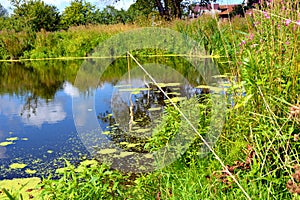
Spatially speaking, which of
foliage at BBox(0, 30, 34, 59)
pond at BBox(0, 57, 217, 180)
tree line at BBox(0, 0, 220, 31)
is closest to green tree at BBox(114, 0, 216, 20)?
tree line at BBox(0, 0, 220, 31)

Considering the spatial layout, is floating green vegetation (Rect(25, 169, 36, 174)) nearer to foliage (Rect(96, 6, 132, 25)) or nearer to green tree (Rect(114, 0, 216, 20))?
green tree (Rect(114, 0, 216, 20))

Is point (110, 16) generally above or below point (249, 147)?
above

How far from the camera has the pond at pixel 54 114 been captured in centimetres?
258

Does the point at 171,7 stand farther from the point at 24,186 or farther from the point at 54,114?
the point at 24,186

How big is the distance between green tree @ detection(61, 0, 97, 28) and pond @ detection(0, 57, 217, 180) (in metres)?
13.6

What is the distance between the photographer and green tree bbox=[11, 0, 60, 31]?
17.8 meters

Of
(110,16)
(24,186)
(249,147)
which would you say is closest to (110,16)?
(110,16)

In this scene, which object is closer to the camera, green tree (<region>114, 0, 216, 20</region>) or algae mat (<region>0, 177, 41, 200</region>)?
algae mat (<region>0, 177, 41, 200</region>)

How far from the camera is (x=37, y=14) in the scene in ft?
58.7

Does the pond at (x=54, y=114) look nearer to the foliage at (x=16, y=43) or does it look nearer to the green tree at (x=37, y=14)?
the foliage at (x=16, y=43)

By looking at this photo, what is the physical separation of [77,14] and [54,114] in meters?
16.6

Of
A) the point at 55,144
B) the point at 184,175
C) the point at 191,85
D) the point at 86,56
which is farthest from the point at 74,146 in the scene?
the point at 86,56

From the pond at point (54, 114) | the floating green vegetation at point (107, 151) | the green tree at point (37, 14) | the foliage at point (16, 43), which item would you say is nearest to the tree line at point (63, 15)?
the green tree at point (37, 14)

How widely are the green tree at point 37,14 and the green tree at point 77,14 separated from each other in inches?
18.1
